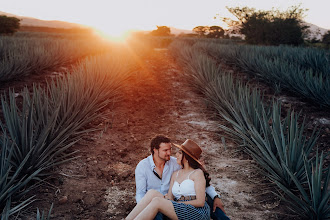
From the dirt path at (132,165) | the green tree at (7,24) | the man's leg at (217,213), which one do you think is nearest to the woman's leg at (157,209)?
the man's leg at (217,213)

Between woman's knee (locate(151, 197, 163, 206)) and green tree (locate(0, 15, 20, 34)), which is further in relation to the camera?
green tree (locate(0, 15, 20, 34))

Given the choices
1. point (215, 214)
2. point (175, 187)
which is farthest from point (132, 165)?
point (215, 214)

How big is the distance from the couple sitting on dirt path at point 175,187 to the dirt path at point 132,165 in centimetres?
43

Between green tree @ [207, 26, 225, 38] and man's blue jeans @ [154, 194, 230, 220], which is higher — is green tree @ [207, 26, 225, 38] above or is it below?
above

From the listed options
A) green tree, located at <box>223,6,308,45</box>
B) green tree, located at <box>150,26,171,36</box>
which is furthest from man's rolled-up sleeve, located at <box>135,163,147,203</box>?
green tree, located at <box>150,26,171,36</box>

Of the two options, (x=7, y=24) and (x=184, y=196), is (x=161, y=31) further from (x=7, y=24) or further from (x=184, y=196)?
(x=184, y=196)

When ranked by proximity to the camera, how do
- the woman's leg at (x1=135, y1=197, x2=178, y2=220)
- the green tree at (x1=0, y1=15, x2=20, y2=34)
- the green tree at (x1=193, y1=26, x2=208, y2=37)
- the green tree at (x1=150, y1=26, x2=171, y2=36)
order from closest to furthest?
the woman's leg at (x1=135, y1=197, x2=178, y2=220) → the green tree at (x1=0, y1=15, x2=20, y2=34) → the green tree at (x1=193, y1=26, x2=208, y2=37) → the green tree at (x1=150, y1=26, x2=171, y2=36)

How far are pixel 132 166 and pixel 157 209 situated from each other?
1524 millimetres

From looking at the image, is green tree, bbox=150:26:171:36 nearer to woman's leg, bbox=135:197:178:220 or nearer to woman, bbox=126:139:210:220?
woman, bbox=126:139:210:220

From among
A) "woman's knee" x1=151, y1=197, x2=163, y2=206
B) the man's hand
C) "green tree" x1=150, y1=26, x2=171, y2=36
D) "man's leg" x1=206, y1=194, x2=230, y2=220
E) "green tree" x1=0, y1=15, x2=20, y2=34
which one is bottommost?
"man's leg" x1=206, y1=194, x2=230, y2=220

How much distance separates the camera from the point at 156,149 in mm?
2521

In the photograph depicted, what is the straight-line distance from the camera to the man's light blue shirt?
2521mm

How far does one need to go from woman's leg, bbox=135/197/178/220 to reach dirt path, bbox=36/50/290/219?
0.62m

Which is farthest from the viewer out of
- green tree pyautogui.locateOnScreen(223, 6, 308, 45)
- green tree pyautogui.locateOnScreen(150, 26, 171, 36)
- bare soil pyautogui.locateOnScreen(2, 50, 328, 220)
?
green tree pyautogui.locateOnScreen(150, 26, 171, 36)
